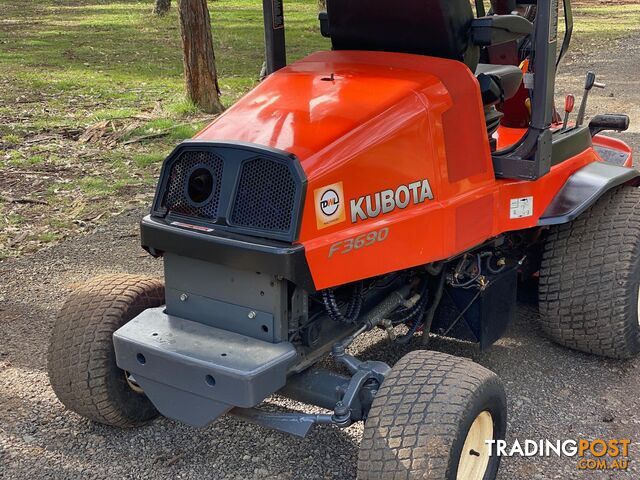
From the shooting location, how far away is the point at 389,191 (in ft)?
9.96

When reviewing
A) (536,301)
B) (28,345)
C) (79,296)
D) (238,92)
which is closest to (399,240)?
(79,296)

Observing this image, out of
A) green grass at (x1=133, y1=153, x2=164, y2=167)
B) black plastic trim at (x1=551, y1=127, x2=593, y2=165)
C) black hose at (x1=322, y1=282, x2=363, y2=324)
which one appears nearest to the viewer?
black hose at (x1=322, y1=282, x2=363, y2=324)

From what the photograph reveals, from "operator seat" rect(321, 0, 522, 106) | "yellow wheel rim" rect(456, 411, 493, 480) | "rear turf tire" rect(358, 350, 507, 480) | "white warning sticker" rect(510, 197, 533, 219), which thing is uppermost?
"operator seat" rect(321, 0, 522, 106)

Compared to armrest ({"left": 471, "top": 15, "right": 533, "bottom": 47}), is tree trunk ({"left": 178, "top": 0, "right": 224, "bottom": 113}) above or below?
below

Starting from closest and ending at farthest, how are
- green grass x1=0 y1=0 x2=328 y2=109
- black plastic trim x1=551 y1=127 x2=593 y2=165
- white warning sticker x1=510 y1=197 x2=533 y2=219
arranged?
white warning sticker x1=510 y1=197 x2=533 y2=219
black plastic trim x1=551 y1=127 x2=593 y2=165
green grass x1=0 y1=0 x2=328 y2=109

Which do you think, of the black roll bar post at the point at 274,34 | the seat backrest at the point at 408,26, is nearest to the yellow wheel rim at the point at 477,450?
the seat backrest at the point at 408,26

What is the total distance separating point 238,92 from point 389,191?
821cm

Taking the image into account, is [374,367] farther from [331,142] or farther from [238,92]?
[238,92]

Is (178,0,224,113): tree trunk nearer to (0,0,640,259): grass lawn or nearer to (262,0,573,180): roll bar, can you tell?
(0,0,640,259): grass lawn

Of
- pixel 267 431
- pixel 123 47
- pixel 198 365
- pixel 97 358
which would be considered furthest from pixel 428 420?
pixel 123 47

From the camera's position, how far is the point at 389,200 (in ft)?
9.97

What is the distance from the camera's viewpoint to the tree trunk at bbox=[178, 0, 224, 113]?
29.9 ft

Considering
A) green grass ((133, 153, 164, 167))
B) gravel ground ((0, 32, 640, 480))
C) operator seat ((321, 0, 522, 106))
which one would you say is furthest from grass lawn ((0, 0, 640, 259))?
operator seat ((321, 0, 522, 106))

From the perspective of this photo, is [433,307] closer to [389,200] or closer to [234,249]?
[389,200]
